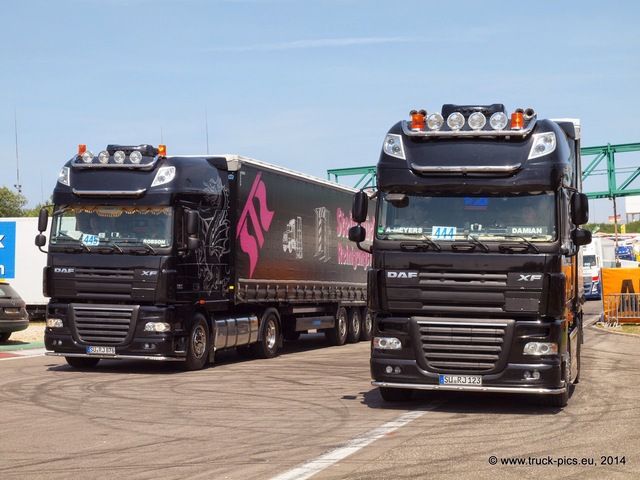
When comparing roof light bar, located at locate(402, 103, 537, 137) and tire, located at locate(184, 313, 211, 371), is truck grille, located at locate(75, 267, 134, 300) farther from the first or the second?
roof light bar, located at locate(402, 103, 537, 137)

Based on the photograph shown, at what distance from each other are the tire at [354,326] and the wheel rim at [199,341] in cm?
871

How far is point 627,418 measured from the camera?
38.3 feet

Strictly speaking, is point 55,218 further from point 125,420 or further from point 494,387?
point 494,387

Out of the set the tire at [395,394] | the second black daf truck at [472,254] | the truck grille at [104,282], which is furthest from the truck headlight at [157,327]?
the second black daf truck at [472,254]

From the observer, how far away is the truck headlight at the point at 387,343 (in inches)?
483

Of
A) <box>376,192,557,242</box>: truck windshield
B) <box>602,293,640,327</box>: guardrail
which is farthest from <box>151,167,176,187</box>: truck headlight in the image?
<box>602,293,640,327</box>: guardrail

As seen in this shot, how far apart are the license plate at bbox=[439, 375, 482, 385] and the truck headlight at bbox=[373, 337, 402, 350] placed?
0.64 metres

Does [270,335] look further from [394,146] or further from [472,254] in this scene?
[472,254]

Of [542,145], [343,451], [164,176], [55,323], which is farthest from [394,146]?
[55,323]

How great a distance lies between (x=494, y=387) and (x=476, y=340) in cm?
58

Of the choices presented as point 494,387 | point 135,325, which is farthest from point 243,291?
point 494,387

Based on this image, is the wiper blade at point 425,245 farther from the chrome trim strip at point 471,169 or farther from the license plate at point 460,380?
the license plate at point 460,380

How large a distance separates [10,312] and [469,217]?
14874 mm

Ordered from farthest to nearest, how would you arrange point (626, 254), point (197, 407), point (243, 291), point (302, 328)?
point (626, 254), point (302, 328), point (243, 291), point (197, 407)
